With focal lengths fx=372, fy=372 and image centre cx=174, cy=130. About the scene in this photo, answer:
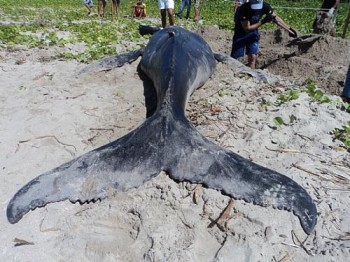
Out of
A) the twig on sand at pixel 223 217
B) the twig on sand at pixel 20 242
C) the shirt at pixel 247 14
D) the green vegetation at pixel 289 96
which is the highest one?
the shirt at pixel 247 14

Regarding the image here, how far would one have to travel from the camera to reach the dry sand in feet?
9.10

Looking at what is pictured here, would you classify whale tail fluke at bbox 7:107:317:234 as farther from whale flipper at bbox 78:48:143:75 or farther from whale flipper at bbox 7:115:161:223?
whale flipper at bbox 78:48:143:75

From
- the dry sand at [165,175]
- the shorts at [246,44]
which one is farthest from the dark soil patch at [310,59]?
the dry sand at [165,175]

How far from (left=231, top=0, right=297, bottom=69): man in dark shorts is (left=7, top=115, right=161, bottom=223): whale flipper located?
165 inches

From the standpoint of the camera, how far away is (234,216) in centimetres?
303

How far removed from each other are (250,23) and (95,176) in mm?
4805

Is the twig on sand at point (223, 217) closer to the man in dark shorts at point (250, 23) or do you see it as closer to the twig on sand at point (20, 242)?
the twig on sand at point (20, 242)

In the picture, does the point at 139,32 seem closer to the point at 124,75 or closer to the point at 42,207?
the point at 124,75

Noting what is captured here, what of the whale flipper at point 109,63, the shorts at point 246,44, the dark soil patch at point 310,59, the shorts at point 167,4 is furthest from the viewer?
the shorts at point 167,4

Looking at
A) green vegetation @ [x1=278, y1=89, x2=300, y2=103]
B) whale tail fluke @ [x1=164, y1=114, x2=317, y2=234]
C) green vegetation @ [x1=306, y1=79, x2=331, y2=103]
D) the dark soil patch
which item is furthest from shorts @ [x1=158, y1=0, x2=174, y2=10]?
whale tail fluke @ [x1=164, y1=114, x2=317, y2=234]

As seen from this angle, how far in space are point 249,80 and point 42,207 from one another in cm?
372

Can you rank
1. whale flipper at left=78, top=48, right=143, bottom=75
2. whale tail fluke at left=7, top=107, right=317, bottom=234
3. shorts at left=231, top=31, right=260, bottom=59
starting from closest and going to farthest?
whale tail fluke at left=7, top=107, right=317, bottom=234 < whale flipper at left=78, top=48, right=143, bottom=75 < shorts at left=231, top=31, right=260, bottom=59

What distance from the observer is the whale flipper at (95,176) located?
9.71ft

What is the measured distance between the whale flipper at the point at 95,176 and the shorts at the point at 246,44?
4.29m
